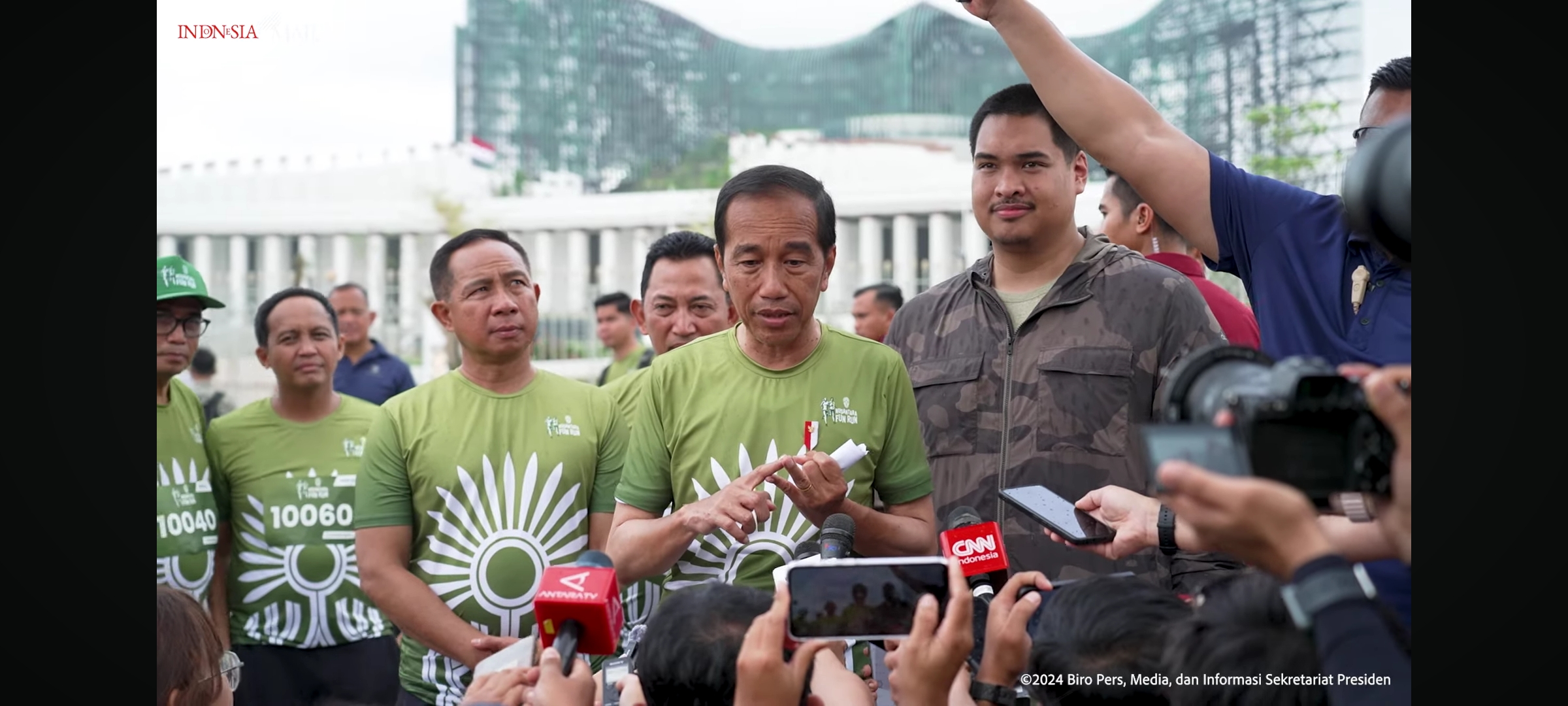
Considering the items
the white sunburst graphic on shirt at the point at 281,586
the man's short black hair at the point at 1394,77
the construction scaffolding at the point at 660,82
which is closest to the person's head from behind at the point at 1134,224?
the man's short black hair at the point at 1394,77

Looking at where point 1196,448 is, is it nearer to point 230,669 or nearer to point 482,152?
point 230,669

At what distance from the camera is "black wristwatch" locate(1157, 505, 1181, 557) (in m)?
2.70

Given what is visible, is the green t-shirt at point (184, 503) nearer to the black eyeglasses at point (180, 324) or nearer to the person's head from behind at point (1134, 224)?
the black eyeglasses at point (180, 324)

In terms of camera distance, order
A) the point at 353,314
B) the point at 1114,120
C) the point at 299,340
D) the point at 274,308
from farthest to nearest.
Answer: the point at 353,314 → the point at 274,308 → the point at 299,340 → the point at 1114,120

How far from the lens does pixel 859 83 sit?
37625 millimetres

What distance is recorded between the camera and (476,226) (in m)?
29.0

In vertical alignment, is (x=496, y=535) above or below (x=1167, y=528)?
below

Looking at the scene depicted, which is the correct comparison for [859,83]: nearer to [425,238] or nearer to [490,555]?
[425,238]

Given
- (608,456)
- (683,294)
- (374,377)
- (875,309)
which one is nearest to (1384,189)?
(608,456)

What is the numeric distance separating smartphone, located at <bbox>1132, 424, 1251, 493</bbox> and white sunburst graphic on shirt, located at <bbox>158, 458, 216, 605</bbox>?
3.66 metres

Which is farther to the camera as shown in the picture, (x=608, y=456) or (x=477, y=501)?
(x=608, y=456)

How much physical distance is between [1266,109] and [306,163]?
20359 mm

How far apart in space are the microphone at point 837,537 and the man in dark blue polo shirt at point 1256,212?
3.18ft

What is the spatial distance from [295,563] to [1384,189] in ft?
13.1
